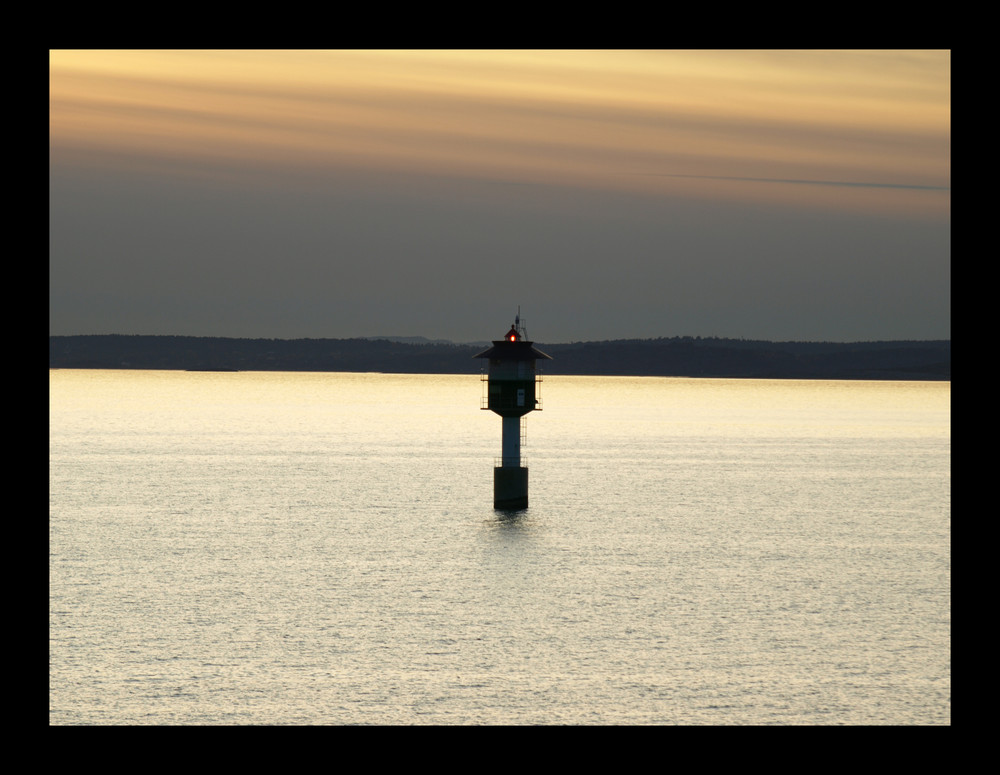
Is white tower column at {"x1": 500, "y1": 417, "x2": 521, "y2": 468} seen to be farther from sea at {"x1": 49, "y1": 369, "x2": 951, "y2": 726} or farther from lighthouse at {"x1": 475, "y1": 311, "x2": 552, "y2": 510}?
sea at {"x1": 49, "y1": 369, "x2": 951, "y2": 726}

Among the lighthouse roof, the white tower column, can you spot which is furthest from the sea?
the lighthouse roof

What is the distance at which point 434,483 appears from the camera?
285 ft

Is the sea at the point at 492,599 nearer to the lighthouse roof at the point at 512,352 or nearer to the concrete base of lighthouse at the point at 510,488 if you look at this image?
the concrete base of lighthouse at the point at 510,488

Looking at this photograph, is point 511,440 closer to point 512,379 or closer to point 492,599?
point 512,379

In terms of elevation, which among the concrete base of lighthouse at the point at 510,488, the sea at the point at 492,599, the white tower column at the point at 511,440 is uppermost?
the white tower column at the point at 511,440

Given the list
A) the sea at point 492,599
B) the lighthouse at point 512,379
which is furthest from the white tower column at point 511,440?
the sea at point 492,599

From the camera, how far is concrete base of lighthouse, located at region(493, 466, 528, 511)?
2299 inches

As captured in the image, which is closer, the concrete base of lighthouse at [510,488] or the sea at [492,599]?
the sea at [492,599]

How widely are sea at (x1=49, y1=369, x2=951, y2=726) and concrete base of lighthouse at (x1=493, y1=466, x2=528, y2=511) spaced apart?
193 centimetres

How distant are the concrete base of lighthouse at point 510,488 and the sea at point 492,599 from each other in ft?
6.33

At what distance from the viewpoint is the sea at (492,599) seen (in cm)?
2833

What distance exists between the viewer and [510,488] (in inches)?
2313

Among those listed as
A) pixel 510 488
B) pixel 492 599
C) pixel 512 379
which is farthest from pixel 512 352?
pixel 492 599

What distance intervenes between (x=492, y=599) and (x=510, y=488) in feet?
53.9
